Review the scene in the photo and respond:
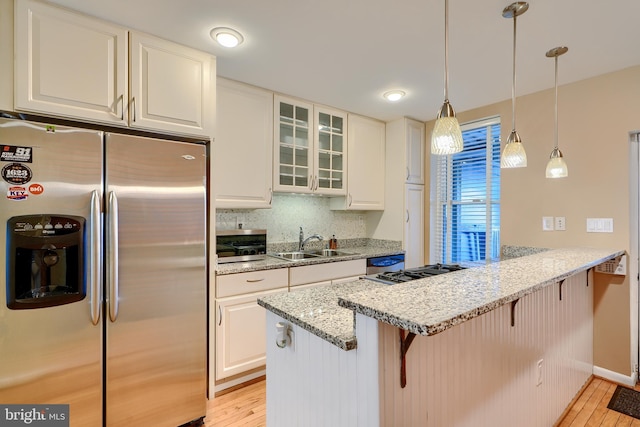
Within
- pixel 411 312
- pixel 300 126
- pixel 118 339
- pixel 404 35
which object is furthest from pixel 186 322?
pixel 404 35

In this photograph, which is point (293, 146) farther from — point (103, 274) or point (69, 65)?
point (103, 274)

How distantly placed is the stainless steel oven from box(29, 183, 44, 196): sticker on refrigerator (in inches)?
50.8

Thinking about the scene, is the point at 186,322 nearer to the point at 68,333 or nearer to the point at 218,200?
the point at 68,333

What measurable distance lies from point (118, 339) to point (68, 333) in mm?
229

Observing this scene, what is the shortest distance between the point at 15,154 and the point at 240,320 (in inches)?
63.5

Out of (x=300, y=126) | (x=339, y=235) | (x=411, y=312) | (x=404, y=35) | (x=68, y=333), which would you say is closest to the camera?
(x=411, y=312)

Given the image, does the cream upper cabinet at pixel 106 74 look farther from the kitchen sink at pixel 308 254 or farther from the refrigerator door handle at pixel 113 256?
the kitchen sink at pixel 308 254

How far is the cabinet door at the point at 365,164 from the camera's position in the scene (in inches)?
133

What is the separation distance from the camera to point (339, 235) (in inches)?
146

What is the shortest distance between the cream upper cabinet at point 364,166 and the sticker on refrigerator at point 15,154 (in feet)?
8.31

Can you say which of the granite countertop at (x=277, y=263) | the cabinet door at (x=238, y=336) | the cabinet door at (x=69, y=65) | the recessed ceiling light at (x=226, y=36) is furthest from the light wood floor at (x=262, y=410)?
the recessed ceiling light at (x=226, y=36)

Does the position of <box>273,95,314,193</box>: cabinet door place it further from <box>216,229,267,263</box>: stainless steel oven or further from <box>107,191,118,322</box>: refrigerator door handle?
<box>107,191,118,322</box>: refrigerator door handle

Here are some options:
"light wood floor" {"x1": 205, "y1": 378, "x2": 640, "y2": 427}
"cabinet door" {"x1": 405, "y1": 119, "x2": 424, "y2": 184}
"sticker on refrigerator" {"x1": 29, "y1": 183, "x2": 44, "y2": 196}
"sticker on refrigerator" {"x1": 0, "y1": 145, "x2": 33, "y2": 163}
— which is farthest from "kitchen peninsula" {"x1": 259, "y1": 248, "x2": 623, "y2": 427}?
"cabinet door" {"x1": 405, "y1": 119, "x2": 424, "y2": 184}

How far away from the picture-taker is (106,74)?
5.66 feet
